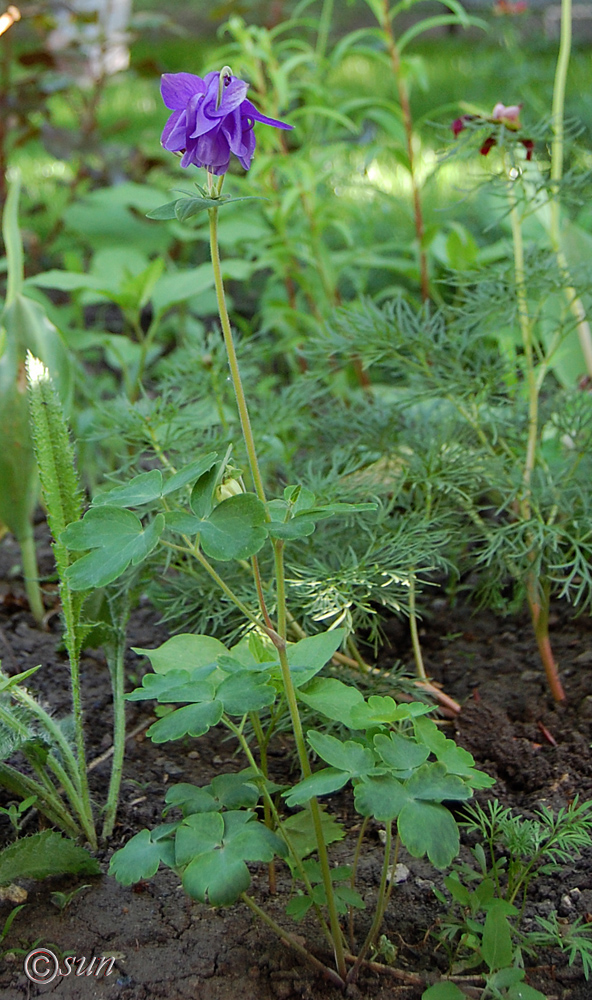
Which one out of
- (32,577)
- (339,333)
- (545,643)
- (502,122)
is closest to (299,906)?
(545,643)

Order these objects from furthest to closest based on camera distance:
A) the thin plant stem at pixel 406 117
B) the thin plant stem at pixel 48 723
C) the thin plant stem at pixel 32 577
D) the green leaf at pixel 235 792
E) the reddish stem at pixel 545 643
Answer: the thin plant stem at pixel 406 117, the thin plant stem at pixel 32 577, the reddish stem at pixel 545 643, the thin plant stem at pixel 48 723, the green leaf at pixel 235 792

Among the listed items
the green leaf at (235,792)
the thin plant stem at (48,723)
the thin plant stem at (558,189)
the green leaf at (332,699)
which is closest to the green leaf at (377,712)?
the green leaf at (332,699)

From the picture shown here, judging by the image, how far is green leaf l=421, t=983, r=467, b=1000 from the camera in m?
0.72

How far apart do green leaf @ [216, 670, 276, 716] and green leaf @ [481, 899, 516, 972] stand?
0.83ft

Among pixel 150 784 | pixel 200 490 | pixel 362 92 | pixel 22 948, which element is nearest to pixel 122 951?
pixel 22 948

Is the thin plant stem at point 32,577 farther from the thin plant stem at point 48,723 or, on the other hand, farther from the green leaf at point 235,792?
the green leaf at point 235,792

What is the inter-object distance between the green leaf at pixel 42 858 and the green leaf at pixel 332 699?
27 cm

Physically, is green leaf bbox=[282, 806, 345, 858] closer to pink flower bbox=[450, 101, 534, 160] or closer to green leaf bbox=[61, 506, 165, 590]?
green leaf bbox=[61, 506, 165, 590]

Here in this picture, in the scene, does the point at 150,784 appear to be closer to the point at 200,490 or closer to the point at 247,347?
the point at 200,490

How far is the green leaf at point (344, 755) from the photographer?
2.34 feet

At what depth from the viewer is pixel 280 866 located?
0.93 metres

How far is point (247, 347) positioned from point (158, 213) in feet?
2.58

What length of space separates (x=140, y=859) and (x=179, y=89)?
0.61 metres

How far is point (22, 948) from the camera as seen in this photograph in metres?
0.81
